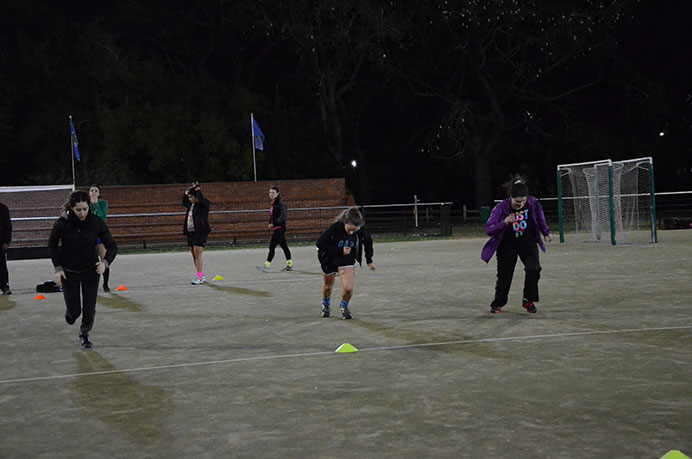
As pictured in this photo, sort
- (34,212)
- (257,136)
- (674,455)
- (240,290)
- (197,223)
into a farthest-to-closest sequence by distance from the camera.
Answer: (257,136) → (34,212) → (197,223) → (240,290) → (674,455)

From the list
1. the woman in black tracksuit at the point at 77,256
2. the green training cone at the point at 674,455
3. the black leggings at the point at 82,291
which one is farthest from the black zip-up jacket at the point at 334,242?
the green training cone at the point at 674,455

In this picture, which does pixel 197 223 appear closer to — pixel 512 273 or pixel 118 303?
pixel 118 303

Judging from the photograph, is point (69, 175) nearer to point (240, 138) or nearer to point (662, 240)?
point (240, 138)

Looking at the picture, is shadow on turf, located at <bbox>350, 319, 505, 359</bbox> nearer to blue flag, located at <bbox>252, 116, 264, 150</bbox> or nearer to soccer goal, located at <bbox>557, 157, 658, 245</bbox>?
soccer goal, located at <bbox>557, 157, 658, 245</bbox>

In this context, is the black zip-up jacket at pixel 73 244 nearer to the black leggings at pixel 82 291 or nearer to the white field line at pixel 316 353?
the black leggings at pixel 82 291

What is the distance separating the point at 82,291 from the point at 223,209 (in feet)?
88.2

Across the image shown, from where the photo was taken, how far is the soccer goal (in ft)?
80.6

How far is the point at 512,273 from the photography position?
10906 millimetres

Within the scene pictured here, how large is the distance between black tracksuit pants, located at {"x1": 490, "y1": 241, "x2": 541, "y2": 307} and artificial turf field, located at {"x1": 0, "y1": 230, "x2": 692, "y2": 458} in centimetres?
32

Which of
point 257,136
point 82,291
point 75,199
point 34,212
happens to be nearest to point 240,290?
point 82,291

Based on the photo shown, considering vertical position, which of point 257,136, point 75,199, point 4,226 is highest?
point 257,136

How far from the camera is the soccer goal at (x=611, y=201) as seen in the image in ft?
80.6

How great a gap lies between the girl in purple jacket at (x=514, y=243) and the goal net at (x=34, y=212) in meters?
21.8

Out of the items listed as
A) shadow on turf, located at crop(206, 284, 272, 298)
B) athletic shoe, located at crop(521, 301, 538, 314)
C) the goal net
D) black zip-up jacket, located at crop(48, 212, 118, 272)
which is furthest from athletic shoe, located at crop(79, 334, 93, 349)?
the goal net
